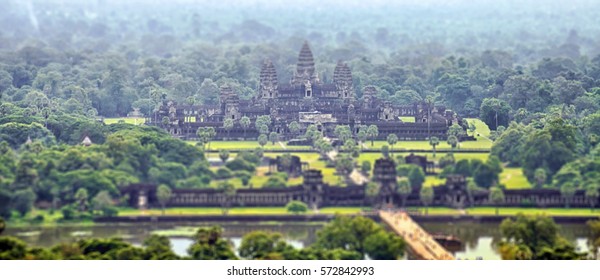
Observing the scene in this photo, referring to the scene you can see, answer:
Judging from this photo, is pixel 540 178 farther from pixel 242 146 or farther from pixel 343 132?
pixel 242 146

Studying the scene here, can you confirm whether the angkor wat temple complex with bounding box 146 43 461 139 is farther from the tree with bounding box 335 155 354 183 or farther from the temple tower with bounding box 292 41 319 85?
the tree with bounding box 335 155 354 183

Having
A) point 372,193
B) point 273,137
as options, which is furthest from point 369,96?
point 372,193

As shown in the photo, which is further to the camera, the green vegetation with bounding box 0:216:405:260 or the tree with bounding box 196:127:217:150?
the tree with bounding box 196:127:217:150

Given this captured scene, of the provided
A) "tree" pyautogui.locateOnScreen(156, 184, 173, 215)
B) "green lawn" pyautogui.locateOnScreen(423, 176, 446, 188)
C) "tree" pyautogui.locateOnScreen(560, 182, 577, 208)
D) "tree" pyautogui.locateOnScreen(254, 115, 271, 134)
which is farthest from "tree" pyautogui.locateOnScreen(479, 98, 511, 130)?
"tree" pyautogui.locateOnScreen(156, 184, 173, 215)

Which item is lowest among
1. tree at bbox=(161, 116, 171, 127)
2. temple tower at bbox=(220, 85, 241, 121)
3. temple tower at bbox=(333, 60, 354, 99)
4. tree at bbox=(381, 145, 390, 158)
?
tree at bbox=(381, 145, 390, 158)

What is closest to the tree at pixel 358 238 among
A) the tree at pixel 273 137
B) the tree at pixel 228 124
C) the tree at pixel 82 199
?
the tree at pixel 82 199

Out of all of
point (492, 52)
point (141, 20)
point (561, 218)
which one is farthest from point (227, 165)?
point (141, 20)

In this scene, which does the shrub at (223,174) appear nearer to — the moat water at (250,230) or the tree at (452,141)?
the moat water at (250,230)

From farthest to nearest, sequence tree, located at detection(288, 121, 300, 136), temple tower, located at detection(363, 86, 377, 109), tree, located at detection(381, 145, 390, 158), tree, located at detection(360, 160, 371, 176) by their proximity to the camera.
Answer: temple tower, located at detection(363, 86, 377, 109), tree, located at detection(288, 121, 300, 136), tree, located at detection(381, 145, 390, 158), tree, located at detection(360, 160, 371, 176)

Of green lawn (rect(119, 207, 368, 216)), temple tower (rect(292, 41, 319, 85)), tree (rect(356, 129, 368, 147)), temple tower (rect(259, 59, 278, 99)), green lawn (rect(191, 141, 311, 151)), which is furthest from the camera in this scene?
temple tower (rect(292, 41, 319, 85))
